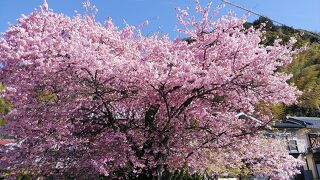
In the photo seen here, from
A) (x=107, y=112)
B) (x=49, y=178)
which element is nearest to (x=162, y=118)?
(x=107, y=112)

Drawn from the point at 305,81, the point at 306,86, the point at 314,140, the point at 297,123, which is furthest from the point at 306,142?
the point at 305,81

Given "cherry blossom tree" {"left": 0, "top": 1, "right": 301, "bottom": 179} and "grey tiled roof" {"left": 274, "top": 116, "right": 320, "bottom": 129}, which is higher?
"grey tiled roof" {"left": 274, "top": 116, "right": 320, "bottom": 129}

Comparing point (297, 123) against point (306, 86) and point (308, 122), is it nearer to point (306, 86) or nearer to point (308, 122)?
point (308, 122)

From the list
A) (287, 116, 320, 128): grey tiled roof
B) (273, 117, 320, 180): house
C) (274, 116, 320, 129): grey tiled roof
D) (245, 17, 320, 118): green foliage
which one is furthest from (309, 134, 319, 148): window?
(245, 17, 320, 118): green foliage

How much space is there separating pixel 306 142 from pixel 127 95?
25.6 meters

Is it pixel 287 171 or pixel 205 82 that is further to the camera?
pixel 287 171

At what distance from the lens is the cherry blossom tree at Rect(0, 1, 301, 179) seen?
8.45 metres

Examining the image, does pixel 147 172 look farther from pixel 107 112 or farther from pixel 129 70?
pixel 129 70

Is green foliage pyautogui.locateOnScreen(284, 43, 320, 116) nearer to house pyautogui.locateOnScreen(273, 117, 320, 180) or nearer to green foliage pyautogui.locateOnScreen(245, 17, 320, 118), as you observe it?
green foliage pyautogui.locateOnScreen(245, 17, 320, 118)

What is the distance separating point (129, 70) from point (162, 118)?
1.68 metres

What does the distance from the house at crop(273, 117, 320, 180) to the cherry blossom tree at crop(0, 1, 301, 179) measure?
2034 cm

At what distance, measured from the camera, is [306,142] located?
31.0 metres

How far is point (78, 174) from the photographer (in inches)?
363

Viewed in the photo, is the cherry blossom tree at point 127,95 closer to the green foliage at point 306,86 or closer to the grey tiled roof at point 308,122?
the grey tiled roof at point 308,122
